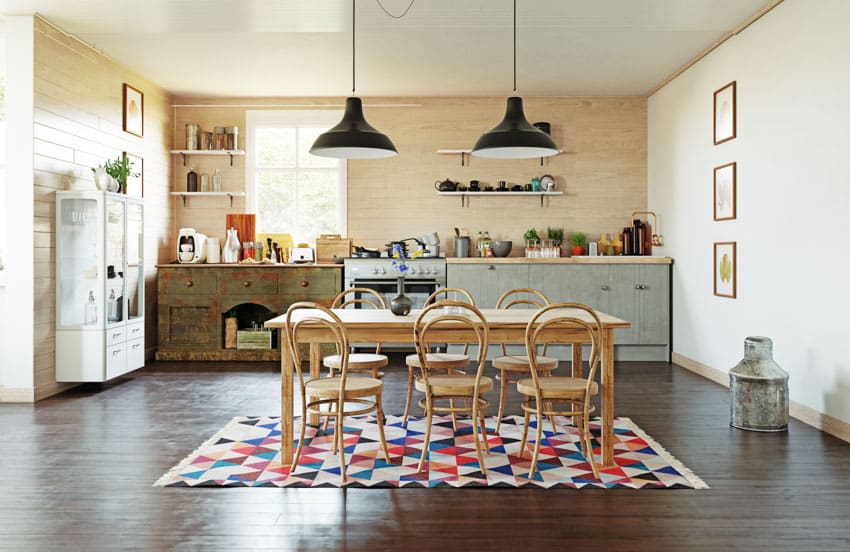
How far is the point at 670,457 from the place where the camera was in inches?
153

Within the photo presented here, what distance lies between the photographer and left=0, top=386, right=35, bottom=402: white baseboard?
542 centimetres

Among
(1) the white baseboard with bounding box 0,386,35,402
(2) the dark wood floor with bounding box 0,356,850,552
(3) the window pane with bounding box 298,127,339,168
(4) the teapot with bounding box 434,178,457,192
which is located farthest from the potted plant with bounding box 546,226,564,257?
(1) the white baseboard with bounding box 0,386,35,402

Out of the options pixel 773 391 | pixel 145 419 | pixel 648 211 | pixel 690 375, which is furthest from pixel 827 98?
pixel 145 419

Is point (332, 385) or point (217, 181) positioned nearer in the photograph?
point (332, 385)

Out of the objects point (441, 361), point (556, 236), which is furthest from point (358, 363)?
point (556, 236)

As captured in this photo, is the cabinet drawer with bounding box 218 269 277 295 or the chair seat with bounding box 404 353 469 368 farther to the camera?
the cabinet drawer with bounding box 218 269 277 295

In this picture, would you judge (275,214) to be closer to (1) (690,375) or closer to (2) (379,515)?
(1) (690,375)

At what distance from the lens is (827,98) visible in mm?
4457

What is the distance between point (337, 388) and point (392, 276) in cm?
389

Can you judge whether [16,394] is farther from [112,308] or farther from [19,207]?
[19,207]

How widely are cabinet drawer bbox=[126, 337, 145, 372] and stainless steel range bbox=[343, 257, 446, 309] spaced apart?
7.23 ft

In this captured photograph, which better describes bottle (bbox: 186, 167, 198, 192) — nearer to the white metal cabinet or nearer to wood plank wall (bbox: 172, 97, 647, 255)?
wood plank wall (bbox: 172, 97, 647, 255)

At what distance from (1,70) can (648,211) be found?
22.4 feet

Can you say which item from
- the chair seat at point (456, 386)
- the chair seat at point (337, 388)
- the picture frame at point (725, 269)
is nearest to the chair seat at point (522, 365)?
the chair seat at point (456, 386)
